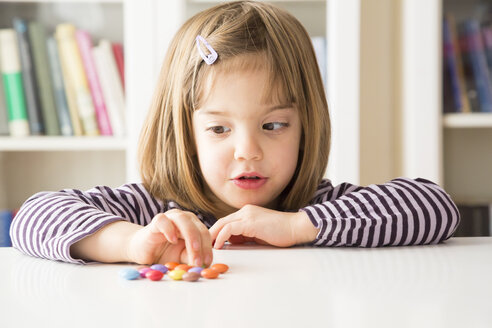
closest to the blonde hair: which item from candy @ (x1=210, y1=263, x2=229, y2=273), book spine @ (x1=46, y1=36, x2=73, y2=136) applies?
candy @ (x1=210, y1=263, x2=229, y2=273)

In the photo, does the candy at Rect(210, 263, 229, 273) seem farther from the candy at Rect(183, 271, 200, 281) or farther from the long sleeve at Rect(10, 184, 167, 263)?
the long sleeve at Rect(10, 184, 167, 263)

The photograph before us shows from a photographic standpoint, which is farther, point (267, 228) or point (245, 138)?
point (245, 138)

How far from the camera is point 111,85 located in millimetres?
1948

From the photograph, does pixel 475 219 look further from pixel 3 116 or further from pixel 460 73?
pixel 3 116

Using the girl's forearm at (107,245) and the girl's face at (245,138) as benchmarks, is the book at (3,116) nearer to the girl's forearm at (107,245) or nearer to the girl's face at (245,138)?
the girl's face at (245,138)

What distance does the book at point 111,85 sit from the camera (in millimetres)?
1941

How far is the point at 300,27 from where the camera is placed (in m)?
1.19

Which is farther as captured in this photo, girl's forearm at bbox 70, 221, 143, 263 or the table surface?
girl's forearm at bbox 70, 221, 143, 263

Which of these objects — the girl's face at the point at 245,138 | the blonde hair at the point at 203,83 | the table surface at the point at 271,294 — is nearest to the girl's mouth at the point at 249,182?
the girl's face at the point at 245,138

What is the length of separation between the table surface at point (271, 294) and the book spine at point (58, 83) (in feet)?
3.94

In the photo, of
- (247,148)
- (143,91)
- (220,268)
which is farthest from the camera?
(143,91)

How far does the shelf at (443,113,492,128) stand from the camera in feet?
6.31

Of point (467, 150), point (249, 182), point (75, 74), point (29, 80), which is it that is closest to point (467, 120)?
point (467, 150)

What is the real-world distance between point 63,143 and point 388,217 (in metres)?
1.27
